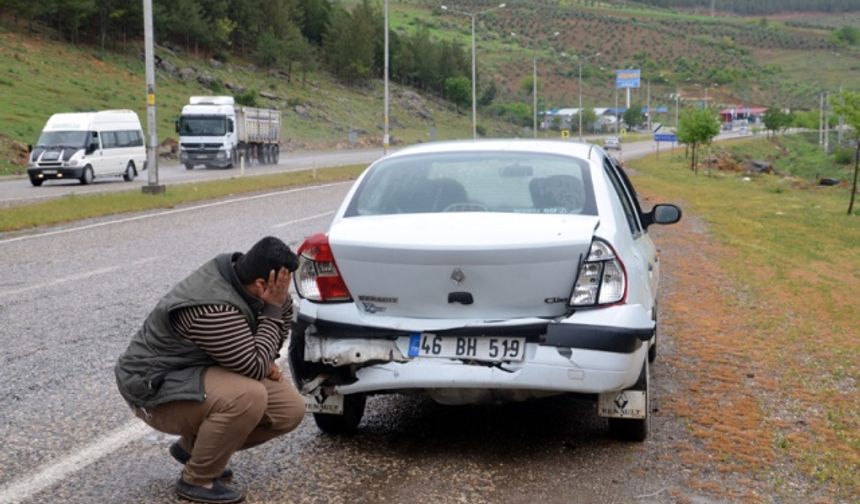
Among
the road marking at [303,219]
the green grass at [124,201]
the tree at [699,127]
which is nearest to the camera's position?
the road marking at [303,219]

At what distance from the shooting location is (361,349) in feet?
A: 17.5

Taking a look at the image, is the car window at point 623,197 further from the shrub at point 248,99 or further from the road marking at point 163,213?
the shrub at point 248,99

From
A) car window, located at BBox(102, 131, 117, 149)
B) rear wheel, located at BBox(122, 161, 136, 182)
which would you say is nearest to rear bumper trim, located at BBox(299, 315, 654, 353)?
car window, located at BBox(102, 131, 117, 149)

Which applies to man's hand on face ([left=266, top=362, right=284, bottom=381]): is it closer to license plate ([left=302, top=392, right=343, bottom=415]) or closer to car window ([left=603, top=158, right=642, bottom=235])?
license plate ([left=302, top=392, right=343, bottom=415])

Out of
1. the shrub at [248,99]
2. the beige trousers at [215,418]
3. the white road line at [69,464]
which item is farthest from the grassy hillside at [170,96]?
the beige trousers at [215,418]

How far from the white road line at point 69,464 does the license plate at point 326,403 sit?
3.23 feet

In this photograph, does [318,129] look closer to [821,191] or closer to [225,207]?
[821,191]

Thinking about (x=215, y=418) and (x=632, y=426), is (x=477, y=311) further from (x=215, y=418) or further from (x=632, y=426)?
(x=215, y=418)

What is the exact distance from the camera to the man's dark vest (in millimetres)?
4609

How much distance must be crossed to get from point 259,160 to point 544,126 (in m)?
65.4

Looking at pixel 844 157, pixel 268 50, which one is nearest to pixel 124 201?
→ pixel 844 157

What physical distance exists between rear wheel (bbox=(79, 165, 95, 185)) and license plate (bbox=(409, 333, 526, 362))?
3089 cm

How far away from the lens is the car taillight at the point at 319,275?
18.1ft

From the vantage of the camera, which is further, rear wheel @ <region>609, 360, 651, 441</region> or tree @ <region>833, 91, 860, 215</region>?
tree @ <region>833, 91, 860, 215</region>
